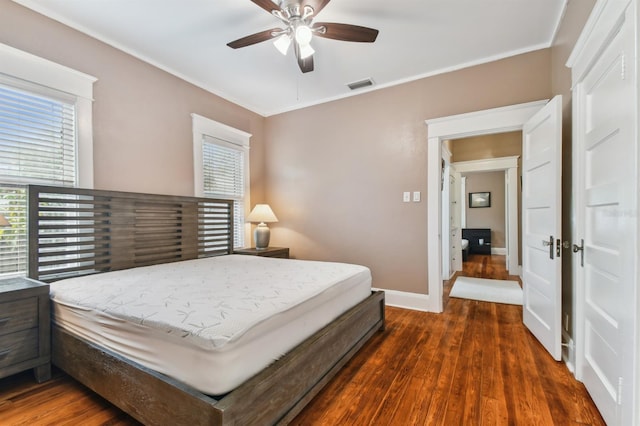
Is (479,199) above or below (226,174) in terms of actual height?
below

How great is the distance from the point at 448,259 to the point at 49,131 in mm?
5419

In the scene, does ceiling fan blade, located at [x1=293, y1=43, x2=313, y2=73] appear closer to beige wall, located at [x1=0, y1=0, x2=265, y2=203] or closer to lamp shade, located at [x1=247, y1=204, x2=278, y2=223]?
beige wall, located at [x1=0, y1=0, x2=265, y2=203]

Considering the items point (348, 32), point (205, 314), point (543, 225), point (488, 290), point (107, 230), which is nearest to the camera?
point (205, 314)

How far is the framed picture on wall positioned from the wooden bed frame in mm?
7057

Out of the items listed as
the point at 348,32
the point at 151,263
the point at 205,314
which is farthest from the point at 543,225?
the point at 151,263

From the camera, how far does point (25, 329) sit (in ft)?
6.00

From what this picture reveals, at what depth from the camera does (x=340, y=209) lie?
400 centimetres

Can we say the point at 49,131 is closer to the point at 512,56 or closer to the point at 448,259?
the point at 512,56

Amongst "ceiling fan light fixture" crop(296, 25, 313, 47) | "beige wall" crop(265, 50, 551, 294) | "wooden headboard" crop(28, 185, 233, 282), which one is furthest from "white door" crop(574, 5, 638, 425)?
"wooden headboard" crop(28, 185, 233, 282)

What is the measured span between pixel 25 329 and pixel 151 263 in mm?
1188

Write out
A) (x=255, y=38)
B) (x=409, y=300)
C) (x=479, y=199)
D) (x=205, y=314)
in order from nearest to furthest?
(x=205, y=314) < (x=255, y=38) < (x=409, y=300) < (x=479, y=199)

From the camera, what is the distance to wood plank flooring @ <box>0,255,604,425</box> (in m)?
1.58

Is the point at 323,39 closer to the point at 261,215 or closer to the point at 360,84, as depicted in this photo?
the point at 360,84

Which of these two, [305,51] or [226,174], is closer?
[305,51]
